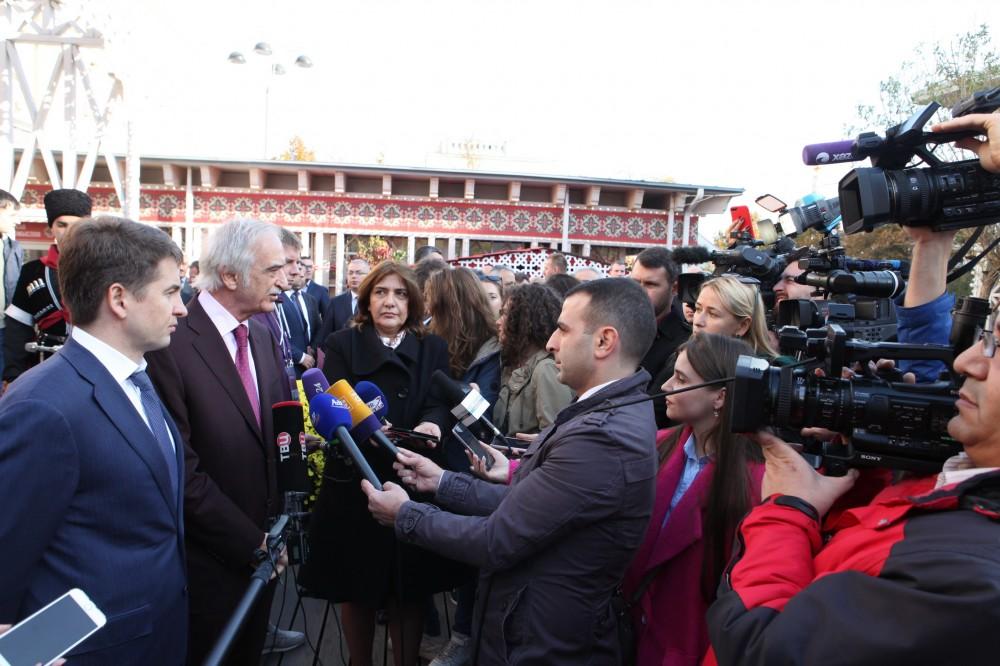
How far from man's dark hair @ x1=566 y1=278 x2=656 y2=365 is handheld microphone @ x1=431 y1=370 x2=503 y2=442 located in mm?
695

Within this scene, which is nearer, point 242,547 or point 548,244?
point 242,547

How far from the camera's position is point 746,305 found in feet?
11.4

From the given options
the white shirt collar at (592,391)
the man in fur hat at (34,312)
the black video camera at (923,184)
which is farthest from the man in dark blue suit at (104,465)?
the man in fur hat at (34,312)

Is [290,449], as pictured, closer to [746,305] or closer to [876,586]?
[876,586]

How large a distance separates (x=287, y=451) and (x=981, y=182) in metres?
2.49

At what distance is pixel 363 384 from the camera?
290 cm

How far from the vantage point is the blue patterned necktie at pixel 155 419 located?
2.06 m

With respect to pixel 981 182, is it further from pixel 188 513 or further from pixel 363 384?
pixel 188 513

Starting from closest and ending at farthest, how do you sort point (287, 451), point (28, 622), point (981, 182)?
point (28, 622) → point (981, 182) → point (287, 451)

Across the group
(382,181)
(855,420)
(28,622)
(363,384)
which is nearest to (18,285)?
(363,384)

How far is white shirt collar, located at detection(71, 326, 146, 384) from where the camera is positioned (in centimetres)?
192

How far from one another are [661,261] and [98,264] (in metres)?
3.34

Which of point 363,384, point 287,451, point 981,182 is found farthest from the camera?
point 363,384

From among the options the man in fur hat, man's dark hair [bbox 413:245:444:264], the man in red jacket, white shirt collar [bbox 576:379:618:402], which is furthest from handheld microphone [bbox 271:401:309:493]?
man's dark hair [bbox 413:245:444:264]
